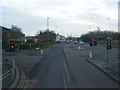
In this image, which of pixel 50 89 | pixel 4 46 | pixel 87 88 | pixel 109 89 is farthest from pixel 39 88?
pixel 4 46

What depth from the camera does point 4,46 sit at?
5456 centimetres

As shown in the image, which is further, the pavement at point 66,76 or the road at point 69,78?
the pavement at point 66,76

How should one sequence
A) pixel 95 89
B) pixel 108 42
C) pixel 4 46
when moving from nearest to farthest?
pixel 95 89, pixel 108 42, pixel 4 46

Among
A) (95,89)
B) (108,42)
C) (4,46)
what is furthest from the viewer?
(4,46)

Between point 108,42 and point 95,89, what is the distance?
33.1ft

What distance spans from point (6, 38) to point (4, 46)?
3.89 meters

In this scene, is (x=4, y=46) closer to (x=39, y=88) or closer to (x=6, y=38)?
(x=6, y=38)

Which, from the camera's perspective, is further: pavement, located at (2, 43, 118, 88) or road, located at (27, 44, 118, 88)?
pavement, located at (2, 43, 118, 88)

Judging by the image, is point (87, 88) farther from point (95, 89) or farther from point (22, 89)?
point (22, 89)

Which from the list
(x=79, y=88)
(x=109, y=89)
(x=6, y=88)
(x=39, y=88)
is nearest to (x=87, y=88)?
(x=79, y=88)

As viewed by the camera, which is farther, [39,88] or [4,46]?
[4,46]

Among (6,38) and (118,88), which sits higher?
(6,38)

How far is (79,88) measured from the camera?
1048 centimetres

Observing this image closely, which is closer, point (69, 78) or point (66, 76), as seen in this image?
point (69, 78)
